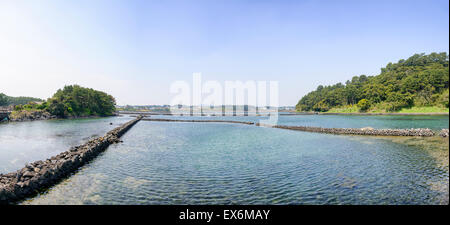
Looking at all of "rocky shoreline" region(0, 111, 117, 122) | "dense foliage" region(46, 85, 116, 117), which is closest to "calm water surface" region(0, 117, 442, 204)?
"rocky shoreline" region(0, 111, 117, 122)

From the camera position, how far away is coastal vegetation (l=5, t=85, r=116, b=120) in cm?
7096

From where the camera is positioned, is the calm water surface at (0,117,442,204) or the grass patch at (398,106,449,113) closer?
the calm water surface at (0,117,442,204)

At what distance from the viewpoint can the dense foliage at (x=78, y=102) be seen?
77062 millimetres

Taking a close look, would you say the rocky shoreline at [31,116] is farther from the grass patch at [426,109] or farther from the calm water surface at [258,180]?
the grass patch at [426,109]

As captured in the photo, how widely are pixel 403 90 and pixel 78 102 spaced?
134 metres

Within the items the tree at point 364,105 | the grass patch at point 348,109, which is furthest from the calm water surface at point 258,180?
the grass patch at point 348,109

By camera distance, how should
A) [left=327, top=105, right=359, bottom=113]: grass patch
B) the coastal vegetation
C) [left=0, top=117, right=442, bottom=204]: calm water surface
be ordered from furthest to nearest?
[left=327, top=105, right=359, bottom=113]: grass patch → the coastal vegetation → [left=0, top=117, right=442, bottom=204]: calm water surface

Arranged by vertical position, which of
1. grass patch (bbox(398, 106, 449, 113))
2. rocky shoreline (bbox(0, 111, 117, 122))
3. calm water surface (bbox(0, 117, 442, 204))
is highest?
grass patch (bbox(398, 106, 449, 113))

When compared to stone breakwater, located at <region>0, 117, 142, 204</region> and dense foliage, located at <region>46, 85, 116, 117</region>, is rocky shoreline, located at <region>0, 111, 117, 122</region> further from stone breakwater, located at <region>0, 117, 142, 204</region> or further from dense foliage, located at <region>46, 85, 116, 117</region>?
stone breakwater, located at <region>0, 117, 142, 204</region>

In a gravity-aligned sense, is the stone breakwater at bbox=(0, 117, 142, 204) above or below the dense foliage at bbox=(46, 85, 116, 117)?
below

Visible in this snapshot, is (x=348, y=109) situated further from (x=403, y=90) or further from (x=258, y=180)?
(x=258, y=180)

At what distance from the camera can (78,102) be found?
89.5 meters
